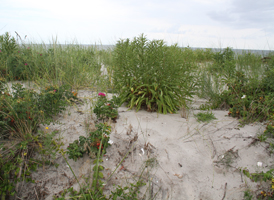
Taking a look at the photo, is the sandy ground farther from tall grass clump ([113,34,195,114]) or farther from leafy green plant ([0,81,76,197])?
tall grass clump ([113,34,195,114])

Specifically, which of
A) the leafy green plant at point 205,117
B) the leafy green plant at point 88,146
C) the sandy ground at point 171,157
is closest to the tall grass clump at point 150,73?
the sandy ground at point 171,157

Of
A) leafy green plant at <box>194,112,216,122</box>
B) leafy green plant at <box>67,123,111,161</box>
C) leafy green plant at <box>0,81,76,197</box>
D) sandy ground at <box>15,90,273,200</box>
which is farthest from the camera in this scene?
leafy green plant at <box>194,112,216,122</box>

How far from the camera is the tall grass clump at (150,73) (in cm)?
343

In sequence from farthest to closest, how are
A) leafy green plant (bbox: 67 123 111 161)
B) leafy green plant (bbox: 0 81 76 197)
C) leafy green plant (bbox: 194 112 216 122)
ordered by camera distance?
leafy green plant (bbox: 194 112 216 122)
leafy green plant (bbox: 67 123 111 161)
leafy green plant (bbox: 0 81 76 197)

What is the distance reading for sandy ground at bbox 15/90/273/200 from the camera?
210 cm

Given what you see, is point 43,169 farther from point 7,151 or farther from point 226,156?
point 226,156

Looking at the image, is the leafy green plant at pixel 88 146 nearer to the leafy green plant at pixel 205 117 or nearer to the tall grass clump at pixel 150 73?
the tall grass clump at pixel 150 73

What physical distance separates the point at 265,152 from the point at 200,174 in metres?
1.06

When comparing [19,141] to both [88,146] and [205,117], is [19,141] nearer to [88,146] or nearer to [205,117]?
[88,146]

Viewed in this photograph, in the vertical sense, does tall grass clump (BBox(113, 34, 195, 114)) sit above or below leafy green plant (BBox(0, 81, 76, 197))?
above

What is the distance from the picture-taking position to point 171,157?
8.37 feet

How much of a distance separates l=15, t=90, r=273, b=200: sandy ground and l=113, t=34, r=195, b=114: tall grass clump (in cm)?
34

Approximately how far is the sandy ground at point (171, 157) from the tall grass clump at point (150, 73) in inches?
13.3

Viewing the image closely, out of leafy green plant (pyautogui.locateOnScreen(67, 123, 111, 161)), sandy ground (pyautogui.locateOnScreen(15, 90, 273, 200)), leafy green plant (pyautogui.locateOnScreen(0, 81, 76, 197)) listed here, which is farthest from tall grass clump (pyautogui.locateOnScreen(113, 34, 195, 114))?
leafy green plant (pyautogui.locateOnScreen(0, 81, 76, 197))
